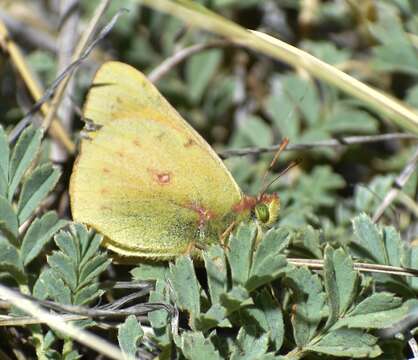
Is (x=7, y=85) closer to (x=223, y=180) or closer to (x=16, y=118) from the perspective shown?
(x=16, y=118)

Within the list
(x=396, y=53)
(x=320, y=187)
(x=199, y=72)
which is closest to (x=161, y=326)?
(x=320, y=187)

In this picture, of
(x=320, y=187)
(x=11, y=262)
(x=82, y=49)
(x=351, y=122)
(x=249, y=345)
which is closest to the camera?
Answer: (x=249, y=345)

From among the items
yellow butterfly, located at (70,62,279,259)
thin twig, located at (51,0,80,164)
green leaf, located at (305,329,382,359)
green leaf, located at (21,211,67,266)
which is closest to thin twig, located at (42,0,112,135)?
thin twig, located at (51,0,80,164)

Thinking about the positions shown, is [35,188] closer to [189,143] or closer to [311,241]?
[189,143]

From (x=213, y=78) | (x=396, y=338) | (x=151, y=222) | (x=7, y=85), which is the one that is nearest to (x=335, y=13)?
(x=213, y=78)

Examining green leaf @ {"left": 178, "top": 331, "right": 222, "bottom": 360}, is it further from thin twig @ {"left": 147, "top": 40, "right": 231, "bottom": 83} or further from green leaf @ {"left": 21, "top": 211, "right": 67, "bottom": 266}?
thin twig @ {"left": 147, "top": 40, "right": 231, "bottom": 83}

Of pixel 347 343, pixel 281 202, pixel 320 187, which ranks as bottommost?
pixel 320 187
